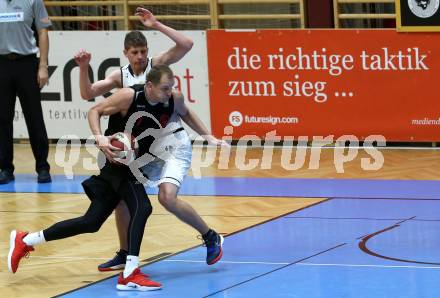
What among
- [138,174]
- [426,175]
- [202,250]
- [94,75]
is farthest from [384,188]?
[94,75]

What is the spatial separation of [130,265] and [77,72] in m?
7.20

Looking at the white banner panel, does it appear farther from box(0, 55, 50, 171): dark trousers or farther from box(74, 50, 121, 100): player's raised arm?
box(74, 50, 121, 100): player's raised arm

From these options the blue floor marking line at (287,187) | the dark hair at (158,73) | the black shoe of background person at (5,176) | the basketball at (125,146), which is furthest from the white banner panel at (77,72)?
the dark hair at (158,73)

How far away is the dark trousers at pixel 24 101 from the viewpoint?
12.3m

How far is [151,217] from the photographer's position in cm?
1055

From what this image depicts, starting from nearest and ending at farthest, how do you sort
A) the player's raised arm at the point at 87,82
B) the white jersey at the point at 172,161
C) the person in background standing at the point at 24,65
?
the white jersey at the point at 172,161 → the player's raised arm at the point at 87,82 → the person in background standing at the point at 24,65

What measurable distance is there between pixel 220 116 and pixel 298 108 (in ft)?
3.36

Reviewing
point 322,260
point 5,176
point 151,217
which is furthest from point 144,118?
point 5,176

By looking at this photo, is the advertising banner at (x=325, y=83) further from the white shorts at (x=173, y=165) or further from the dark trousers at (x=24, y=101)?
the white shorts at (x=173, y=165)

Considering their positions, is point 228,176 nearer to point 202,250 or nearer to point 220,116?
point 220,116

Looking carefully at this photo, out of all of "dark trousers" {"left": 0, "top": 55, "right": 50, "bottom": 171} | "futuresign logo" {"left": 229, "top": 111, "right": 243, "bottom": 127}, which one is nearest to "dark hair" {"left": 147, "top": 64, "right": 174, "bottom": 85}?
"dark trousers" {"left": 0, "top": 55, "right": 50, "bottom": 171}

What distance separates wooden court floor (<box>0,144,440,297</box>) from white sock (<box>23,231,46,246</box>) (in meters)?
0.29

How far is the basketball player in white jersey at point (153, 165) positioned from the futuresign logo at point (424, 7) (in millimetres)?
5090

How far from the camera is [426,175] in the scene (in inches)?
475
